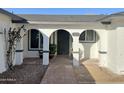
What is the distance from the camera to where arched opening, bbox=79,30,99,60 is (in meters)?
25.5

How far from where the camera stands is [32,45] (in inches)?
1024

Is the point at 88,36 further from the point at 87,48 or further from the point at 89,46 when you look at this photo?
the point at 87,48

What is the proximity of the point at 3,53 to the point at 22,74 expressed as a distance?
6.52 feet

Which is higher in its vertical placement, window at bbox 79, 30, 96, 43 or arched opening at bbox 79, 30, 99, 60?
window at bbox 79, 30, 96, 43

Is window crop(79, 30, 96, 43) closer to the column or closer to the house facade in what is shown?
the house facade

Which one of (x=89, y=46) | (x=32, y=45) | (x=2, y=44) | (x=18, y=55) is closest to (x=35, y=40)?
(x=32, y=45)

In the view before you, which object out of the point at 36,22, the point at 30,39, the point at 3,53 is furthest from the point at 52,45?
the point at 3,53

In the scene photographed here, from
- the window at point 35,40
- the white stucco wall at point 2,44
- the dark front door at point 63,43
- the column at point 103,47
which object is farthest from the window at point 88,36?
the white stucco wall at point 2,44

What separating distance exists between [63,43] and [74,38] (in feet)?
25.6

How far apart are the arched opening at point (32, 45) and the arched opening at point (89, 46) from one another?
3.88 metres

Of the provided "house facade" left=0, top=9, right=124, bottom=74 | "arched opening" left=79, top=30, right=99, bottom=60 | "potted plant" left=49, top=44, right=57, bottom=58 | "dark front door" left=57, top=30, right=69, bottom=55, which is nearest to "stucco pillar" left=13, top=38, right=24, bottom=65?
"house facade" left=0, top=9, right=124, bottom=74

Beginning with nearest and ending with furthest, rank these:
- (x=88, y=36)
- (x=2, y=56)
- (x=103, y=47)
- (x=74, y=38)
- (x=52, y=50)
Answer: (x=2, y=56) < (x=103, y=47) < (x=74, y=38) < (x=52, y=50) < (x=88, y=36)
